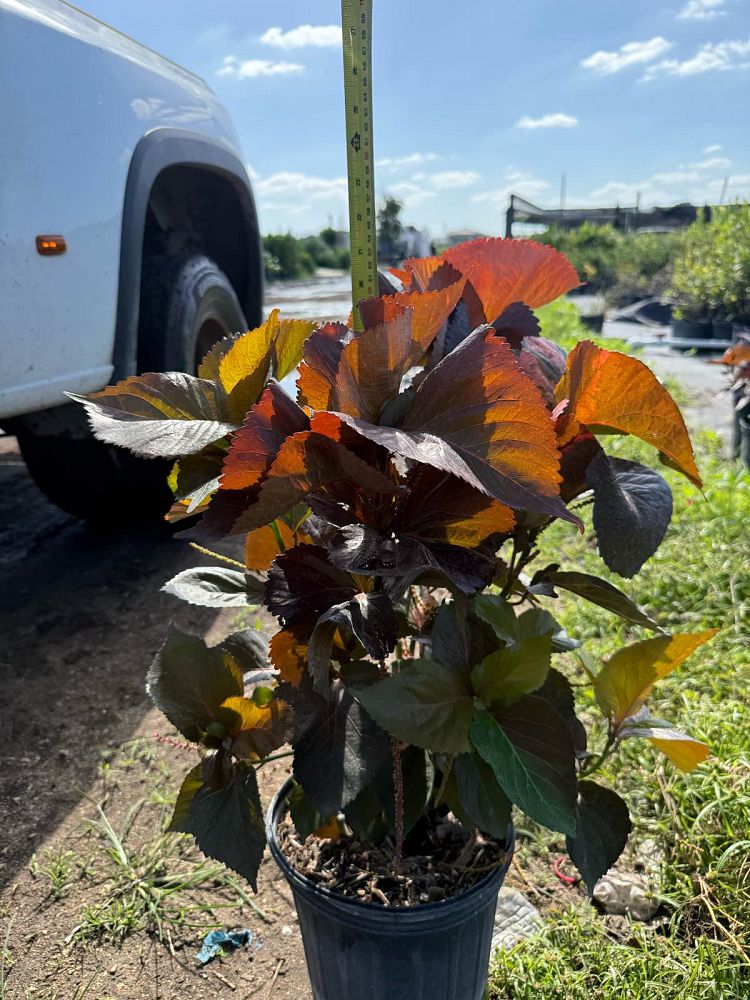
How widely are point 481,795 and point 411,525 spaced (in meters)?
0.32

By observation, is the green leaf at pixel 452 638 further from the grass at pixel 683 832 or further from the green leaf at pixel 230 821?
the grass at pixel 683 832

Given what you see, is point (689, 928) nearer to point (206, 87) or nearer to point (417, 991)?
point (417, 991)

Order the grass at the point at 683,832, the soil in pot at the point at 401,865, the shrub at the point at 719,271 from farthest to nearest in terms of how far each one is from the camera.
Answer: the shrub at the point at 719,271 → the grass at the point at 683,832 → the soil in pot at the point at 401,865

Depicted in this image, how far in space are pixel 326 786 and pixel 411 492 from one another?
1.18 ft

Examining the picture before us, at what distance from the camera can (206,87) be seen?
3.18 m

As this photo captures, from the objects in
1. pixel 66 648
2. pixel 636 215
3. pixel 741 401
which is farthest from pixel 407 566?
pixel 636 215

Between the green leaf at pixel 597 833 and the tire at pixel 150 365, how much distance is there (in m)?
1.89

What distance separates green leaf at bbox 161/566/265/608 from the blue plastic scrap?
851mm

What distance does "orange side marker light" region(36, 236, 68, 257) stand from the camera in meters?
1.92

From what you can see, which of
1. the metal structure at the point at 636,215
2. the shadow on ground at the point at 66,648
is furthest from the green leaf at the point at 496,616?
the metal structure at the point at 636,215

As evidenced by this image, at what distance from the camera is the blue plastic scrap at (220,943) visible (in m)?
1.48

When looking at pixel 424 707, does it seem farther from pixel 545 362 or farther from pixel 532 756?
pixel 545 362

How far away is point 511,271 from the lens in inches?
37.6

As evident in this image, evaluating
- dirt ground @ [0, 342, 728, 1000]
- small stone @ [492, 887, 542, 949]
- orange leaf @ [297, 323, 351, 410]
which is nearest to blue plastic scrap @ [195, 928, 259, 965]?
dirt ground @ [0, 342, 728, 1000]
